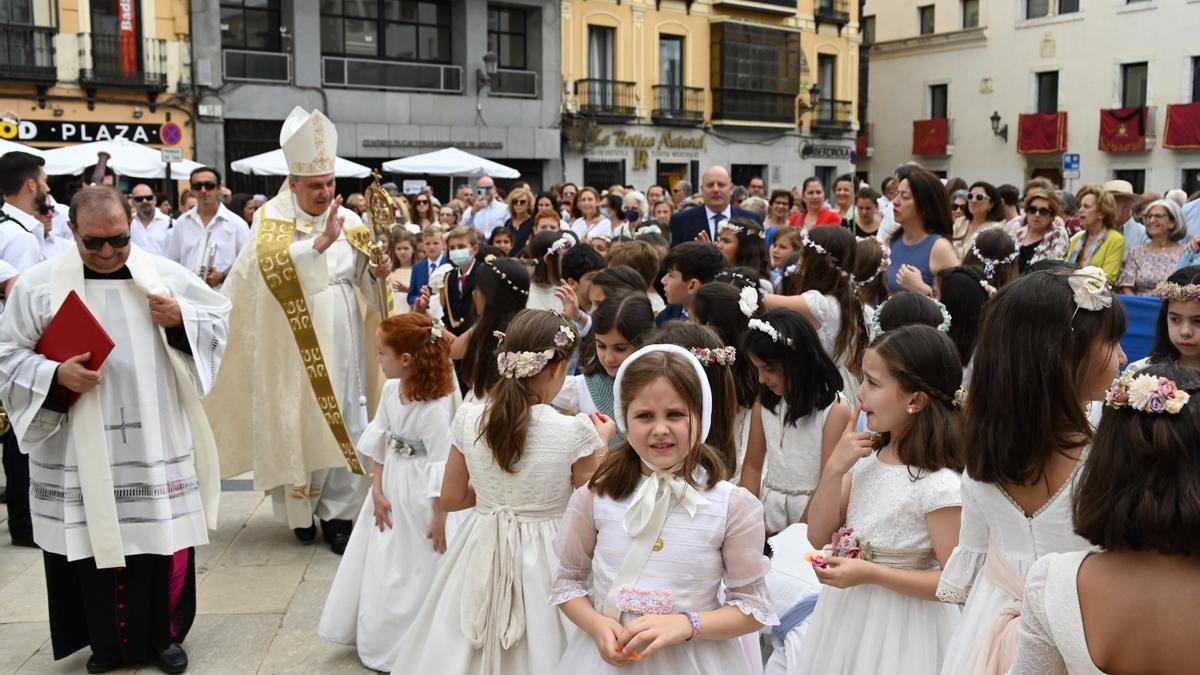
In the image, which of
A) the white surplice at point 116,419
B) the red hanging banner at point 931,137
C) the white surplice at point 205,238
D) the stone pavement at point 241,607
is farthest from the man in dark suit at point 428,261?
the red hanging banner at point 931,137

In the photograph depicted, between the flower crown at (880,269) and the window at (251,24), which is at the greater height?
the window at (251,24)

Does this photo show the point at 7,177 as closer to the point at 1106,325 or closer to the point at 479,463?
the point at 479,463

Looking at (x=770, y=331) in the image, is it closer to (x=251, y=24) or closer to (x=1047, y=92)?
(x=251, y=24)

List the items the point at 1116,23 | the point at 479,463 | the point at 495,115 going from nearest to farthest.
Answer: the point at 479,463, the point at 495,115, the point at 1116,23

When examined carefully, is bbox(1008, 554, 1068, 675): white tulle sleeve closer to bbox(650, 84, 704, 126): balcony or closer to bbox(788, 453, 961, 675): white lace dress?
bbox(788, 453, 961, 675): white lace dress

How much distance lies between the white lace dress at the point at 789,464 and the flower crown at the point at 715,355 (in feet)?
1.74

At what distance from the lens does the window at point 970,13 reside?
37.2m

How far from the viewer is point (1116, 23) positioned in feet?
109

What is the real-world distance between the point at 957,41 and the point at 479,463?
37579mm

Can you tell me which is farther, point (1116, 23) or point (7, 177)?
point (1116, 23)

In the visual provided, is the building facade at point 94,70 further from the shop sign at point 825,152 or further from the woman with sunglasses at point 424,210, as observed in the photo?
the shop sign at point 825,152

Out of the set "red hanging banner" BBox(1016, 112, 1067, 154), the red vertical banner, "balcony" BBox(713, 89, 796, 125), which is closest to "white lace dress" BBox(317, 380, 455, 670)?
the red vertical banner

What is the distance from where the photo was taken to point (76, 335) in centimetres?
419

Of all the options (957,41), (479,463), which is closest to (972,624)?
(479,463)
